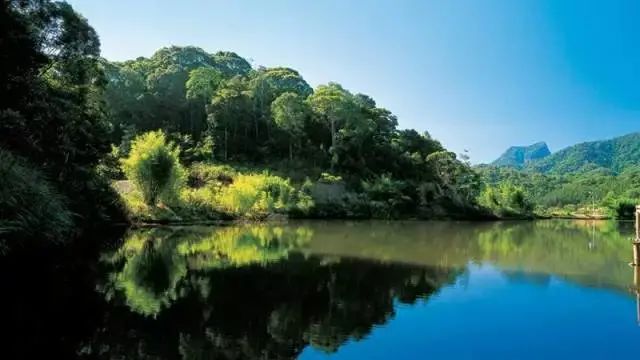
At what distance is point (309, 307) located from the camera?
894 centimetres

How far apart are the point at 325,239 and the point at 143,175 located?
12210 millimetres

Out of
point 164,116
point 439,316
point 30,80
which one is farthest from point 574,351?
point 164,116

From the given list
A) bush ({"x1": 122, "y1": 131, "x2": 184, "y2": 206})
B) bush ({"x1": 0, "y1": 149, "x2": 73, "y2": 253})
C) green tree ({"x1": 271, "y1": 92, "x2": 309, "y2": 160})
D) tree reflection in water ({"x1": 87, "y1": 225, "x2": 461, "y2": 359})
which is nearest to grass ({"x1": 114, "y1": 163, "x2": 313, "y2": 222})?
bush ({"x1": 122, "y1": 131, "x2": 184, "y2": 206})

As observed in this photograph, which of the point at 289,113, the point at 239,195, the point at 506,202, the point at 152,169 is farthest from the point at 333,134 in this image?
the point at 152,169

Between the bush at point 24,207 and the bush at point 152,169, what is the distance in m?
15.8

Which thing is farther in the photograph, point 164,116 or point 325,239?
point 164,116

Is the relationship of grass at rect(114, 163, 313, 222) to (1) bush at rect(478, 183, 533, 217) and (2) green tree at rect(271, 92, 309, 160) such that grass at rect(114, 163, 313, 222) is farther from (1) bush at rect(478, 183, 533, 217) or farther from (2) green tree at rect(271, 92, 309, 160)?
(1) bush at rect(478, 183, 533, 217)

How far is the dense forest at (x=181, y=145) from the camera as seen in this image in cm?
1404

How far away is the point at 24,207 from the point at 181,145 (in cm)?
3861

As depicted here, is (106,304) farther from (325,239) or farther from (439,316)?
(325,239)

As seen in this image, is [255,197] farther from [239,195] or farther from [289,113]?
[289,113]

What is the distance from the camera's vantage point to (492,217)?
56688 millimetres

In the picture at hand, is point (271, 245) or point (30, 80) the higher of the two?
point (30, 80)

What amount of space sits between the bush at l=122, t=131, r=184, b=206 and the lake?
13974 mm
